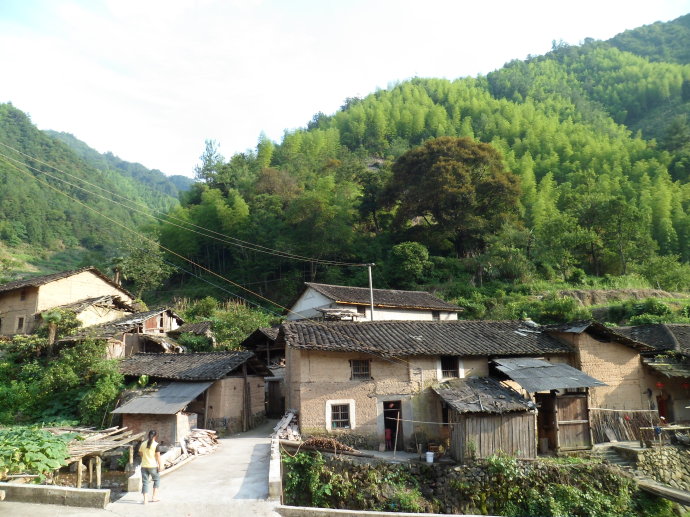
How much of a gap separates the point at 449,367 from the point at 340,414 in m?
4.31

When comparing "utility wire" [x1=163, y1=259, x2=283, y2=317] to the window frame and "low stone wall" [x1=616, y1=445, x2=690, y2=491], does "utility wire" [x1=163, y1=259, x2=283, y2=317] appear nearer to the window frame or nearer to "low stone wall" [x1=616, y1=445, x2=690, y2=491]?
the window frame

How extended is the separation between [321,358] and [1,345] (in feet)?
55.3

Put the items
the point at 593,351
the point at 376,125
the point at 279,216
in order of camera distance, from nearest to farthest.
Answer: the point at 593,351 → the point at 279,216 → the point at 376,125

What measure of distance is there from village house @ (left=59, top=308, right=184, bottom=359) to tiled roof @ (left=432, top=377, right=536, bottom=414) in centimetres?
1567

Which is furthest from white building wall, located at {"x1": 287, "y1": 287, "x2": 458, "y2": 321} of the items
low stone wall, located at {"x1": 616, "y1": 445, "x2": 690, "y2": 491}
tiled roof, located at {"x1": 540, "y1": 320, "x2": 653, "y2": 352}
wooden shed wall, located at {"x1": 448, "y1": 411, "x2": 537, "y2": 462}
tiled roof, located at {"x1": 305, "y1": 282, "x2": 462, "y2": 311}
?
low stone wall, located at {"x1": 616, "y1": 445, "x2": 690, "y2": 491}

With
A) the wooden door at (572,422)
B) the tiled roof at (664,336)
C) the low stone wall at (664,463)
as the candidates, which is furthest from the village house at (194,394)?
the tiled roof at (664,336)

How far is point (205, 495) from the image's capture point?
10094 mm

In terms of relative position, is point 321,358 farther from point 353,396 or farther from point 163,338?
point 163,338

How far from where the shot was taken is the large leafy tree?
37531mm

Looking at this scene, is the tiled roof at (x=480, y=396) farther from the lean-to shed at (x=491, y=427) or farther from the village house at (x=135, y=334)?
the village house at (x=135, y=334)

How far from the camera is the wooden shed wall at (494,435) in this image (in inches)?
557

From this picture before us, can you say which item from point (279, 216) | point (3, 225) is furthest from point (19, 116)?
point (279, 216)

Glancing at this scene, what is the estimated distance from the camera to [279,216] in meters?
41.8

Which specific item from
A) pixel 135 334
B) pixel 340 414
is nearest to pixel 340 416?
pixel 340 414
